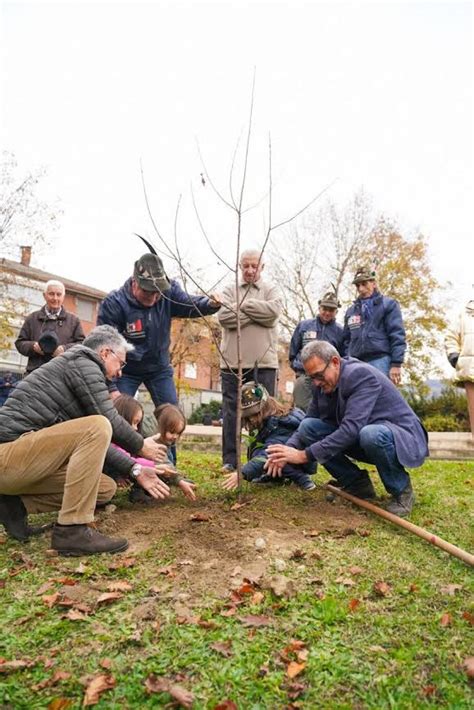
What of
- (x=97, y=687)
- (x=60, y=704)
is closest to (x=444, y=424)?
(x=97, y=687)

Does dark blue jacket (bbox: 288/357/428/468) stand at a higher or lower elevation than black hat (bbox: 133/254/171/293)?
lower

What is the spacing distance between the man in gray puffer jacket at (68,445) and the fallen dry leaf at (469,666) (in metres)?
1.95

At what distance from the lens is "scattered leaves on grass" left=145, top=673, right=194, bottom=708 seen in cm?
191

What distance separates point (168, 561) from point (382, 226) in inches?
941

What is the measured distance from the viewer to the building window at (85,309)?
111 ft

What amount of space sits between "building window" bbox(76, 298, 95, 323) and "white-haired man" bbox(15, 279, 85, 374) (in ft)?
92.7

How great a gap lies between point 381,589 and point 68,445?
191cm

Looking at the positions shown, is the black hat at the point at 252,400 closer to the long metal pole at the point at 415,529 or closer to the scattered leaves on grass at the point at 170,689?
the long metal pole at the point at 415,529

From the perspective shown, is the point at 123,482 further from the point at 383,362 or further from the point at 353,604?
the point at 383,362

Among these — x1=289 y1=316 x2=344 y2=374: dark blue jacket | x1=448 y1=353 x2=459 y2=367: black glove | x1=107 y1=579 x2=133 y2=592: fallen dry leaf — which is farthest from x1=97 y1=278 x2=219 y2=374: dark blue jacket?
x1=448 y1=353 x2=459 y2=367: black glove

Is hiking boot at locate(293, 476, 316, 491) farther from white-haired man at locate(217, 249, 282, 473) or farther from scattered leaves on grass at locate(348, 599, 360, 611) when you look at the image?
scattered leaves on grass at locate(348, 599, 360, 611)

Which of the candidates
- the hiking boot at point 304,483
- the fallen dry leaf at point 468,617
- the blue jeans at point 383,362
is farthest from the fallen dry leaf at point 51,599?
the blue jeans at point 383,362

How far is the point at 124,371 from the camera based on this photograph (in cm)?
539

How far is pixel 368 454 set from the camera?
159 inches
